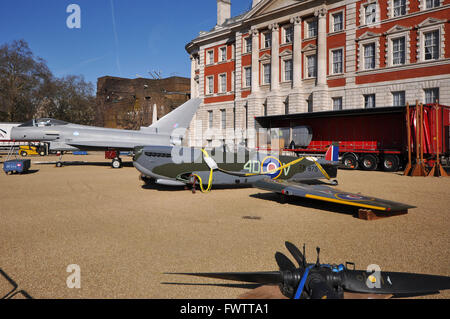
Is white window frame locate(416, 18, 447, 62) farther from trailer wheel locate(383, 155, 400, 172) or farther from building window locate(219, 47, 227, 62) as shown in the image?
building window locate(219, 47, 227, 62)

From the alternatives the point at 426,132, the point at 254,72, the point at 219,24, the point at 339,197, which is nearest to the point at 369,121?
the point at 426,132

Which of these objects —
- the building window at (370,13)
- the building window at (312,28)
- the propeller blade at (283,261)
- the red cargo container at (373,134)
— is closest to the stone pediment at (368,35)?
the building window at (370,13)

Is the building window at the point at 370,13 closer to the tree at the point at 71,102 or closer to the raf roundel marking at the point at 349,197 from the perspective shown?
the raf roundel marking at the point at 349,197

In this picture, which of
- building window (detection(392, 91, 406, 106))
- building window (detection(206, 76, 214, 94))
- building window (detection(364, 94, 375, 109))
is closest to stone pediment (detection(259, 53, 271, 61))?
building window (detection(206, 76, 214, 94))

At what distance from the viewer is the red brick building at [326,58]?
26219mm

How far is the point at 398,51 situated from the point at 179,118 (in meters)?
21.5

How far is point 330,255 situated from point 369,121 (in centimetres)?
1979

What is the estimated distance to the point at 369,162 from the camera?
2030 cm

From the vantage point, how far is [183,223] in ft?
23.7

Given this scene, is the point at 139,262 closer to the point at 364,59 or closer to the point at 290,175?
the point at 290,175

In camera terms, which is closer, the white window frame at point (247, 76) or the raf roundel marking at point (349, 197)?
the raf roundel marking at point (349, 197)

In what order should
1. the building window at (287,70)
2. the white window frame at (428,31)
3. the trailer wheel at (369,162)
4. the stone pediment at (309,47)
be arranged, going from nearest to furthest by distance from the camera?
the trailer wheel at (369,162)
the white window frame at (428,31)
the stone pediment at (309,47)
the building window at (287,70)

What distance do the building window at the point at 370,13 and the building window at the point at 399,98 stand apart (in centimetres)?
742

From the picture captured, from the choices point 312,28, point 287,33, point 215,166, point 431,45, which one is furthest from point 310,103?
point 215,166
